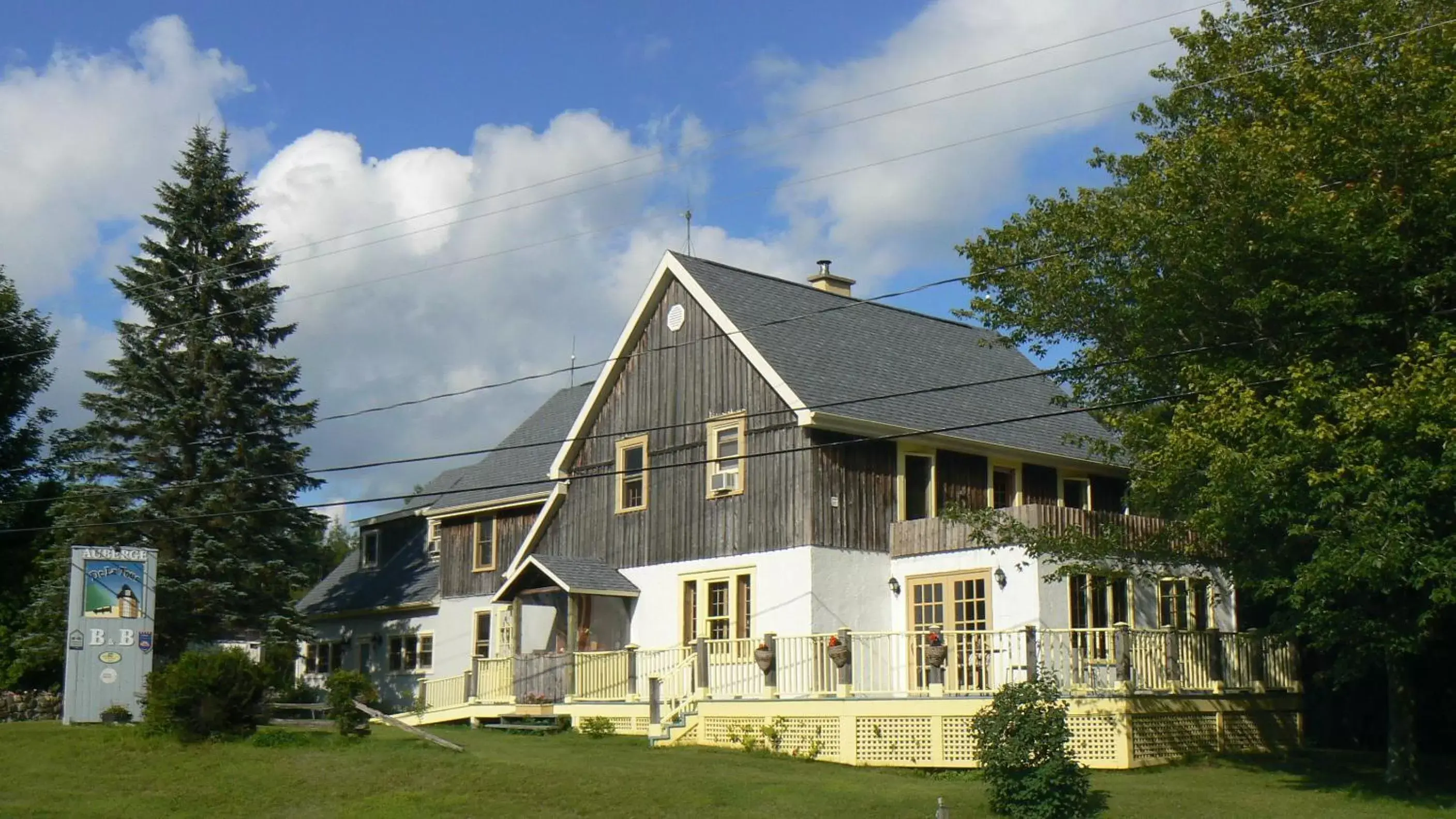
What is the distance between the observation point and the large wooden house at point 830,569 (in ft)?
77.6

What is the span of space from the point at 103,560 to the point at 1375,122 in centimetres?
2278

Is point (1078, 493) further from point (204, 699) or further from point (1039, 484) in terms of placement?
point (204, 699)

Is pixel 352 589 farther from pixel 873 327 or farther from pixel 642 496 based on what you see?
pixel 873 327

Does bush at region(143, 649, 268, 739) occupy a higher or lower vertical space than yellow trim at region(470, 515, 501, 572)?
lower

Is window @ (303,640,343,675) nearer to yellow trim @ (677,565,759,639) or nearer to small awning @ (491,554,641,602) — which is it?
small awning @ (491,554,641,602)

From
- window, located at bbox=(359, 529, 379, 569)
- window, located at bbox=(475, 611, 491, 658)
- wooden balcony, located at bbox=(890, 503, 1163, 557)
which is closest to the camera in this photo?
wooden balcony, located at bbox=(890, 503, 1163, 557)

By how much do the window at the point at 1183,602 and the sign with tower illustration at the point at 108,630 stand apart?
18.6m

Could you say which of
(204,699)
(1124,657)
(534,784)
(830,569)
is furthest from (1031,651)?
(204,699)

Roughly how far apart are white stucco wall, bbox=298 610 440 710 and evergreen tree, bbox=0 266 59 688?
7.70 m

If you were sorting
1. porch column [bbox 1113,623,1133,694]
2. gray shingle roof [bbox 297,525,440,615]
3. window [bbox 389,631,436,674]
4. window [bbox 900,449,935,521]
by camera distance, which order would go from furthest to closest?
gray shingle roof [bbox 297,525,440,615] → window [bbox 389,631,436,674] → window [bbox 900,449,935,521] → porch column [bbox 1113,623,1133,694]

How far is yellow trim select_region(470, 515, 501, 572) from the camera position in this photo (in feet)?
124

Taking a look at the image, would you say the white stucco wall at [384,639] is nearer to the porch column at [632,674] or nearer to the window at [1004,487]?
the porch column at [632,674]

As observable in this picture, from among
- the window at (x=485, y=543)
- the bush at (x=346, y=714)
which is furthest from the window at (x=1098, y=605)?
the window at (x=485, y=543)

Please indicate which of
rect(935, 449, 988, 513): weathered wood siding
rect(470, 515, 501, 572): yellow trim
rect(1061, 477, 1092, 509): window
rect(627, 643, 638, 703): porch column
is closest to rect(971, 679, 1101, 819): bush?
rect(935, 449, 988, 513): weathered wood siding
